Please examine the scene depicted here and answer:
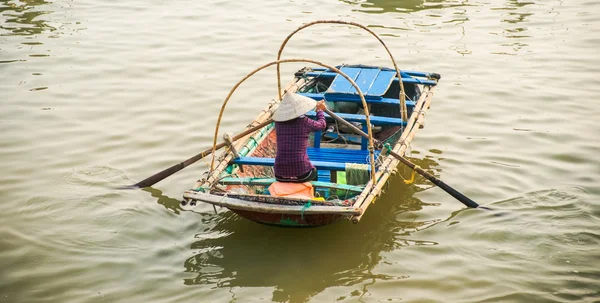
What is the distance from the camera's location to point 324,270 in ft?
15.4

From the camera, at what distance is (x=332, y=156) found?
5.79 meters

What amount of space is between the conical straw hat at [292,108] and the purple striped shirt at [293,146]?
0.06 m

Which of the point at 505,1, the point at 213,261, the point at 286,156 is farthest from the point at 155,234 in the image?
the point at 505,1

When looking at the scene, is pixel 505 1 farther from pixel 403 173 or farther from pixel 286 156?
pixel 286 156

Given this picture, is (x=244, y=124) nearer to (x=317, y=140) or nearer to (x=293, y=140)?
(x=317, y=140)

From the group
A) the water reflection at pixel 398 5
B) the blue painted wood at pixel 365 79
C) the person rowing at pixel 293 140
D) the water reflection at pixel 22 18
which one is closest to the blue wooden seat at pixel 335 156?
the person rowing at pixel 293 140

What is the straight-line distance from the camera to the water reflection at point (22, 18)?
9.89m

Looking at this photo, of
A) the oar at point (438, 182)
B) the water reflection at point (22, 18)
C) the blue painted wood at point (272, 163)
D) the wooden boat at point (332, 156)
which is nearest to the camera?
the wooden boat at point (332, 156)

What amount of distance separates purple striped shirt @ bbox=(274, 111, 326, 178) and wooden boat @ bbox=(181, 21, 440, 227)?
17 cm

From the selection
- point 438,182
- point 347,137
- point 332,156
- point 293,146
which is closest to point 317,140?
point 332,156

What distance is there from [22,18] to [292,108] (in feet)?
24.7

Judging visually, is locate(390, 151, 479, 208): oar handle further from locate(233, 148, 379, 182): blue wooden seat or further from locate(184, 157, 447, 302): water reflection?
locate(233, 148, 379, 182): blue wooden seat

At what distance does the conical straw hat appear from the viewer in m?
4.73

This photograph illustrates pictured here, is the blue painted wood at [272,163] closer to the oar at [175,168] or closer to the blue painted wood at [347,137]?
the oar at [175,168]
